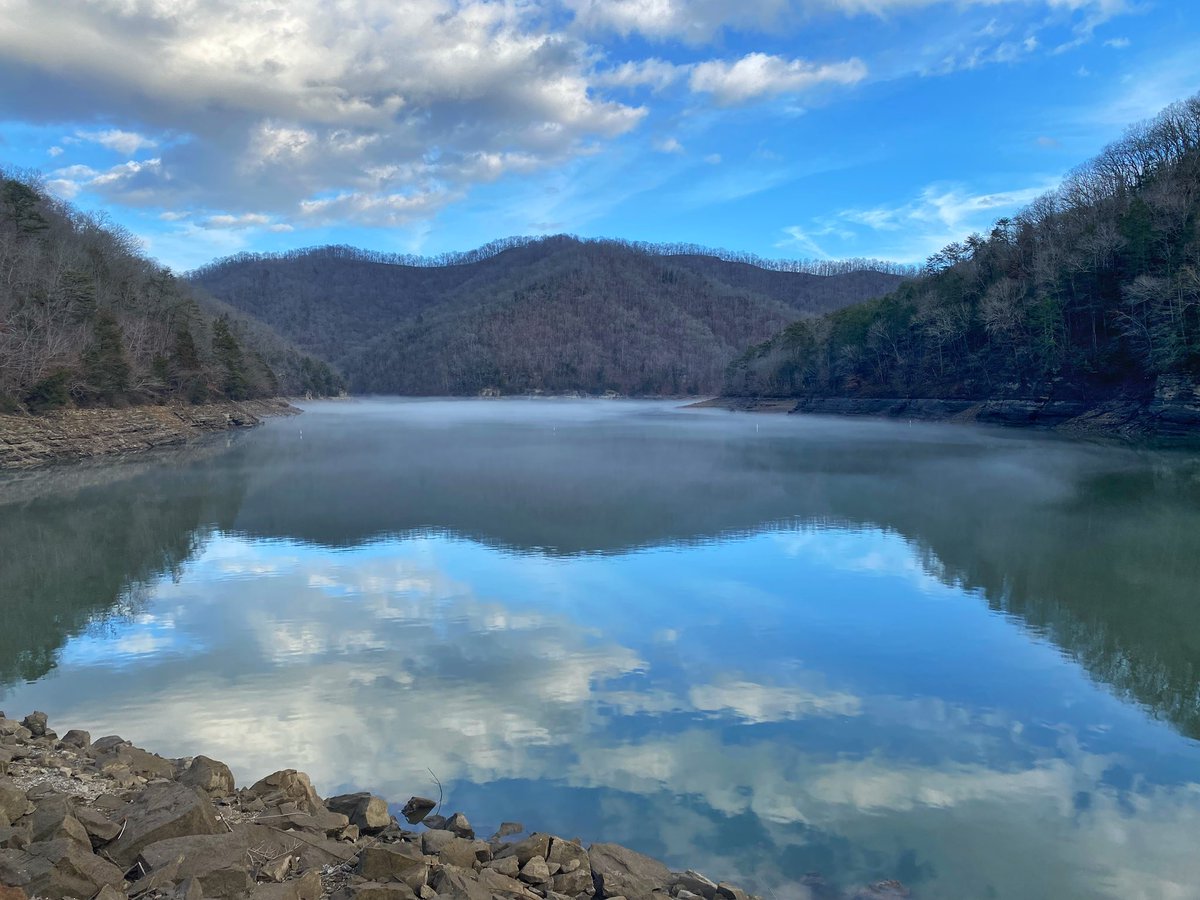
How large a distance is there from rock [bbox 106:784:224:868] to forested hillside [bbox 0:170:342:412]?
→ 3465 centimetres

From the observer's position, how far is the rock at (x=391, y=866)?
4.07 meters

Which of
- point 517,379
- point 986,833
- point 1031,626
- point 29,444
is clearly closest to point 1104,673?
point 1031,626

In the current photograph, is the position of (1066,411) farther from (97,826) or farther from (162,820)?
(97,826)

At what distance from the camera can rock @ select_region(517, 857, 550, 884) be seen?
14.7 ft

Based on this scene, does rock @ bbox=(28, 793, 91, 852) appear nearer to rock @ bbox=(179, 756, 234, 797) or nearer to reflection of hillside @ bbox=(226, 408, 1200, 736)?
rock @ bbox=(179, 756, 234, 797)

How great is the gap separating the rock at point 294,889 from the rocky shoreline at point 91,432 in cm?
3266

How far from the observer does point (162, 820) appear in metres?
4.29

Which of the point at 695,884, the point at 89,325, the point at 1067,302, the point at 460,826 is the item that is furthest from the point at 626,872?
the point at 1067,302

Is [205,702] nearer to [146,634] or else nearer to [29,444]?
[146,634]

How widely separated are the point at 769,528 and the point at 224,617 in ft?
37.1

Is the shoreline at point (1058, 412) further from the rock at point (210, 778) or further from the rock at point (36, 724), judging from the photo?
the rock at point (36, 724)

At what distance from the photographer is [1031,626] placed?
35.2ft

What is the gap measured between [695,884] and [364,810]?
2192mm

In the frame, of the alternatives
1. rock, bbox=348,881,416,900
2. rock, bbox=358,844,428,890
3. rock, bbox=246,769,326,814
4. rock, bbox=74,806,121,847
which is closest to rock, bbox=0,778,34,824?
rock, bbox=74,806,121,847
